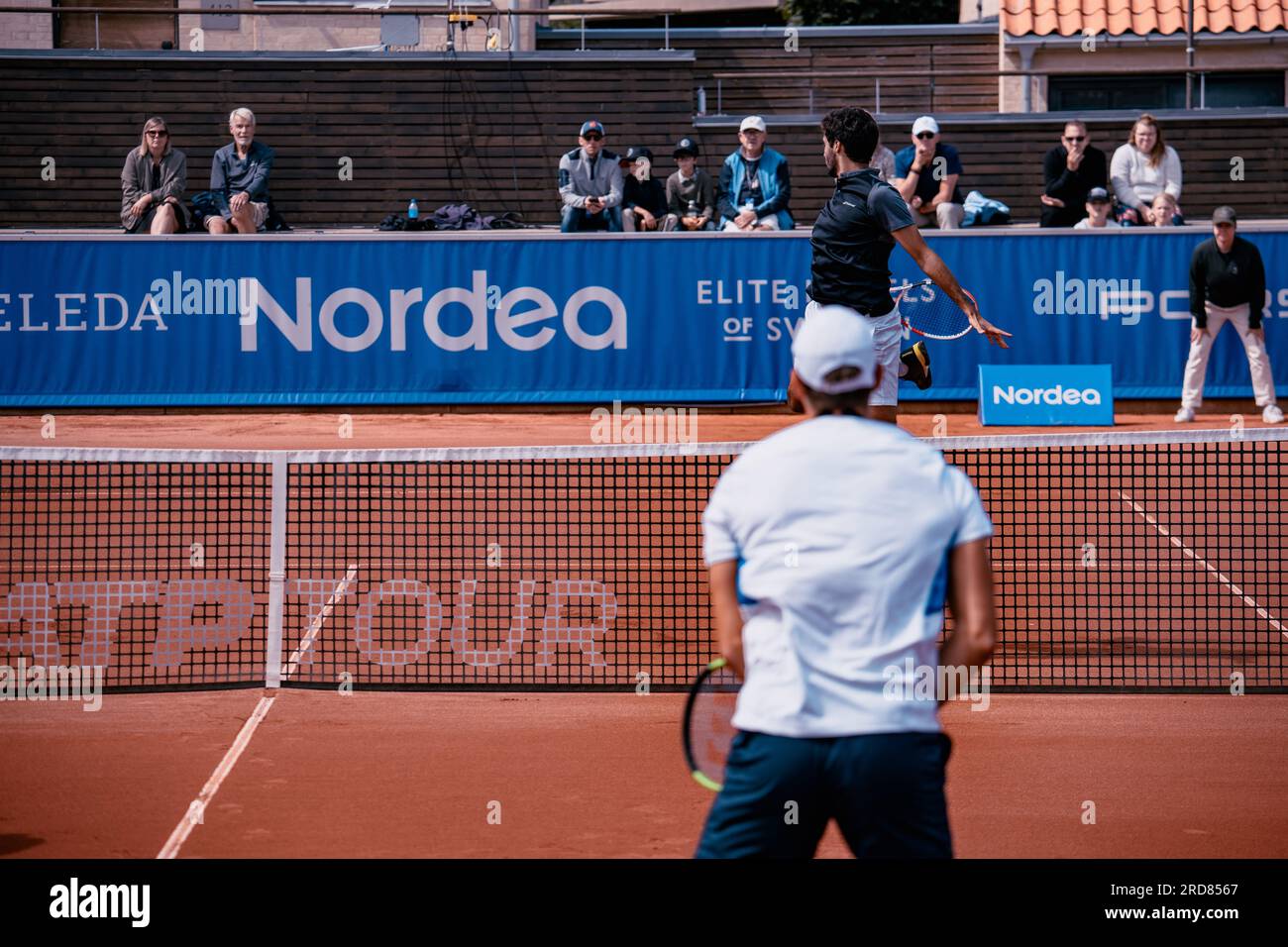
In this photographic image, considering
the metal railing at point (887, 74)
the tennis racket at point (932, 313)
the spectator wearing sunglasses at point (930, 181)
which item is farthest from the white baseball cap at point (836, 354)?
the metal railing at point (887, 74)

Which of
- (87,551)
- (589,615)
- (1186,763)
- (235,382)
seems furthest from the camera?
(235,382)

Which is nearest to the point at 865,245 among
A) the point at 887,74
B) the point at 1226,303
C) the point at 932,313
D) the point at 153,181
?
the point at 932,313

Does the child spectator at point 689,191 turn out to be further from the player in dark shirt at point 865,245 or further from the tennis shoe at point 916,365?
the player in dark shirt at point 865,245

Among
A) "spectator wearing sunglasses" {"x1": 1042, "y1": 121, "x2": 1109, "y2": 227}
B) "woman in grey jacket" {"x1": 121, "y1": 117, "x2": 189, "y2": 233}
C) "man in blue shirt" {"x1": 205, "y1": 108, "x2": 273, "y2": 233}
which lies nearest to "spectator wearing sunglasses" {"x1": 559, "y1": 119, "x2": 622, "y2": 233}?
"man in blue shirt" {"x1": 205, "y1": 108, "x2": 273, "y2": 233}

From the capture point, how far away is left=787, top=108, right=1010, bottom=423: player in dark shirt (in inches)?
284

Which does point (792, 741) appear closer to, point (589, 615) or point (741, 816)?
point (741, 816)

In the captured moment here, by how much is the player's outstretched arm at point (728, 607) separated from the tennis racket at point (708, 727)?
367 millimetres

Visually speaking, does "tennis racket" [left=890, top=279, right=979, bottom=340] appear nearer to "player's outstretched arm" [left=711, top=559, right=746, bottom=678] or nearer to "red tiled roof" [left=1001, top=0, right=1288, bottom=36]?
"red tiled roof" [left=1001, top=0, right=1288, bottom=36]

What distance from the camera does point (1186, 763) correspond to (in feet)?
22.4

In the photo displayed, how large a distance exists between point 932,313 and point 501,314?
4.19 metres

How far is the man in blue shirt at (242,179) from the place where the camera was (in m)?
17.0

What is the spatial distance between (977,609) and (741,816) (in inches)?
25.1
